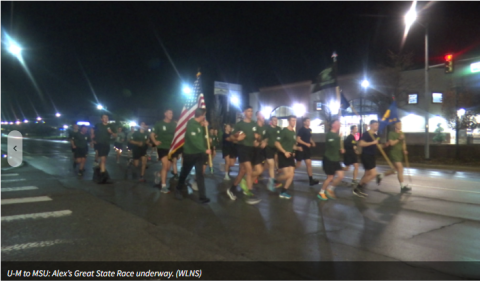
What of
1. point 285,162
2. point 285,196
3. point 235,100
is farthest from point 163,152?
point 235,100

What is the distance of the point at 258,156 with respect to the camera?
8.81 m

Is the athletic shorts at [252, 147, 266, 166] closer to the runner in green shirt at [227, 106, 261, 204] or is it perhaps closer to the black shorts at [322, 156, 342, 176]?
the runner in green shirt at [227, 106, 261, 204]

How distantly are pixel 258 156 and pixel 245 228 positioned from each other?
3424mm

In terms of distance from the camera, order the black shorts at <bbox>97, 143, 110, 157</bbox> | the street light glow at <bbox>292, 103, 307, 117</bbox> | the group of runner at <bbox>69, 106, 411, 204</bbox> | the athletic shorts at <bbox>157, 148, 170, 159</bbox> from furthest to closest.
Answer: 1. the street light glow at <bbox>292, 103, 307, 117</bbox>
2. the black shorts at <bbox>97, 143, 110, 157</bbox>
3. the athletic shorts at <bbox>157, 148, 170, 159</bbox>
4. the group of runner at <bbox>69, 106, 411, 204</bbox>

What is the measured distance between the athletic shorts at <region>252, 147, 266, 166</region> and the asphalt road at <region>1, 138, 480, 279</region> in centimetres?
76

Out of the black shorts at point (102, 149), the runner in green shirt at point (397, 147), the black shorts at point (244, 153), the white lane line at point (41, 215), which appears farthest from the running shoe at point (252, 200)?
the black shorts at point (102, 149)

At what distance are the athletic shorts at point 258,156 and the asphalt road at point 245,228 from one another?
759 millimetres

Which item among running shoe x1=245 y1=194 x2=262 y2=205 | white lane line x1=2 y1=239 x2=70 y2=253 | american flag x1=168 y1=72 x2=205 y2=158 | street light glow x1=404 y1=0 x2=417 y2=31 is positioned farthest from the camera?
street light glow x1=404 y1=0 x2=417 y2=31

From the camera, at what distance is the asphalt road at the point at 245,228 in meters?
4.37

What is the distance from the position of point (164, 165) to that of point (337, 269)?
17.8ft

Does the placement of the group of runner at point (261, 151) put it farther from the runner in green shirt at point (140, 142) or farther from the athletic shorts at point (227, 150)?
the runner in green shirt at point (140, 142)

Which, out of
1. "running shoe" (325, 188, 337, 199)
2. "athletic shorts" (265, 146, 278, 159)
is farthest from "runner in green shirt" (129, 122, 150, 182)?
"running shoe" (325, 188, 337, 199)

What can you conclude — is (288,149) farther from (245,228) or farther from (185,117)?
(245,228)

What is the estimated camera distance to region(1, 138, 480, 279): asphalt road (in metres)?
4.37
